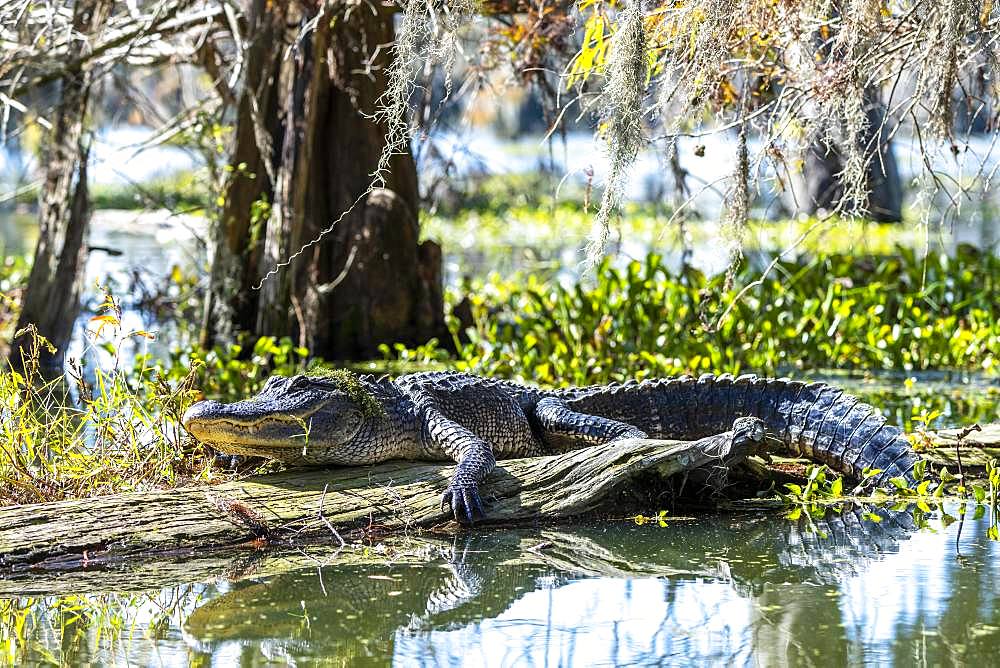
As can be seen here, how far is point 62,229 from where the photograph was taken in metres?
9.76

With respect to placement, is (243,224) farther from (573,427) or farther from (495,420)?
(573,427)

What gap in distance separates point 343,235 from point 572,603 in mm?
6257

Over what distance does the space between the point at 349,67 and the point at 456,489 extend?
5.55 metres

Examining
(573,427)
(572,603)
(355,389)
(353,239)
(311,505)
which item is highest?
(353,239)

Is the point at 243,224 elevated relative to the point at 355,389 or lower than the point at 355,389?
elevated

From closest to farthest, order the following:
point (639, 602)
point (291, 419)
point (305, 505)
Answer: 1. point (639, 602)
2. point (305, 505)
3. point (291, 419)

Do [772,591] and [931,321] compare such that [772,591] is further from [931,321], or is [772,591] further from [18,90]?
[18,90]

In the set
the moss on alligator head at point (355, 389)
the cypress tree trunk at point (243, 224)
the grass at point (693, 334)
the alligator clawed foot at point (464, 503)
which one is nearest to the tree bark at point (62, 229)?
the grass at point (693, 334)

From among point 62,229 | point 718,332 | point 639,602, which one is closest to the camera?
point 639,602

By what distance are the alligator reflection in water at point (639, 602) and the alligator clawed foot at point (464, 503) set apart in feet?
0.45

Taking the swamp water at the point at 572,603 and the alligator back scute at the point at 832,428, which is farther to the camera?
the alligator back scute at the point at 832,428

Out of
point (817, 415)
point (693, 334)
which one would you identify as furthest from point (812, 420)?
point (693, 334)

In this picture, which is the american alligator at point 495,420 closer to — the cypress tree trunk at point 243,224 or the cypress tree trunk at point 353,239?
the cypress tree trunk at point 353,239

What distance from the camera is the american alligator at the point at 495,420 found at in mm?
5750
